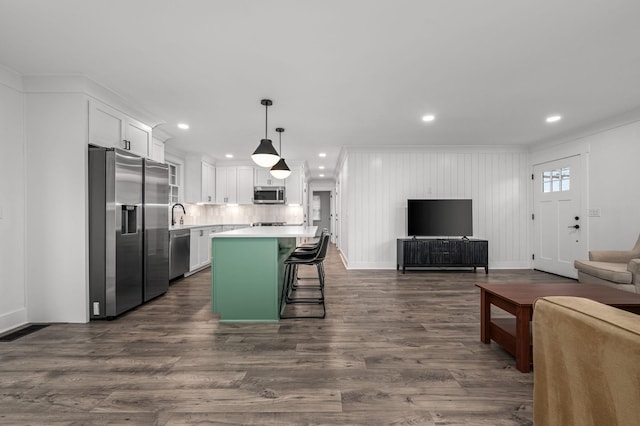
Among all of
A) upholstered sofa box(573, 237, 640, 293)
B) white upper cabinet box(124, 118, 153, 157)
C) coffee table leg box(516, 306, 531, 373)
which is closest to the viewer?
coffee table leg box(516, 306, 531, 373)

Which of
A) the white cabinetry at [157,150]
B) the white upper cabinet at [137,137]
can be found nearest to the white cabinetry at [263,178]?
the white cabinetry at [157,150]

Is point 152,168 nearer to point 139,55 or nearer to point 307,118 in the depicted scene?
point 139,55

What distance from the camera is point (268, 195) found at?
7.33 m

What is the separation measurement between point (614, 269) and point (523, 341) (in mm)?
2392

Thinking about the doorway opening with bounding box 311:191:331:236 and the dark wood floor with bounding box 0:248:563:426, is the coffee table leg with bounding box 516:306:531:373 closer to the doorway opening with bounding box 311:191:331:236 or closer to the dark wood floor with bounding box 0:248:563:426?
the dark wood floor with bounding box 0:248:563:426

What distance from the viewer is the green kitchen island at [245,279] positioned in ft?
10.0

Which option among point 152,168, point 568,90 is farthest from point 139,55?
point 568,90

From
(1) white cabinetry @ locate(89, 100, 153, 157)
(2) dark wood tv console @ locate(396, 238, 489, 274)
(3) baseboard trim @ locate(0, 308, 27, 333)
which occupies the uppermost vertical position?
(1) white cabinetry @ locate(89, 100, 153, 157)

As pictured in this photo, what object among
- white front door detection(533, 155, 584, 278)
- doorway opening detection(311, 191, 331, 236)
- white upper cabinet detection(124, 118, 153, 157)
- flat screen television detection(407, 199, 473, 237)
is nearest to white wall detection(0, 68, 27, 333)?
white upper cabinet detection(124, 118, 153, 157)

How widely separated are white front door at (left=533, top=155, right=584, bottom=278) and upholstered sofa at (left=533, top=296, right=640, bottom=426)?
509 cm

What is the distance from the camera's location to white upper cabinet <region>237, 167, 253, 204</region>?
744cm

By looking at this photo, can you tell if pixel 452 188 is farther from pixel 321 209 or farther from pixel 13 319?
pixel 321 209

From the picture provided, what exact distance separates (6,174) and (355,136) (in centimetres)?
443

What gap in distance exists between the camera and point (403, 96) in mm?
3535
